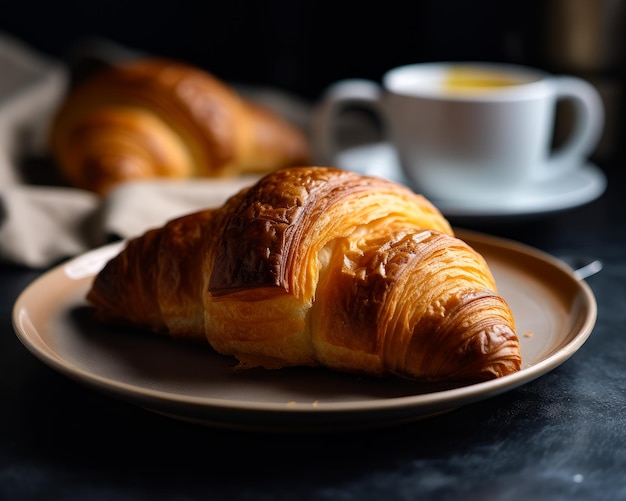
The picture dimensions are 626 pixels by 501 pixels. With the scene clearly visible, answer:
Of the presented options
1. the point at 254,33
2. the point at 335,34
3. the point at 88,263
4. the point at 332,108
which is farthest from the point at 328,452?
the point at 254,33

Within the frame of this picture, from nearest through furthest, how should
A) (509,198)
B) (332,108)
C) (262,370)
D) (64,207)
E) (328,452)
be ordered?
1. (328,452)
2. (262,370)
3. (64,207)
4. (509,198)
5. (332,108)

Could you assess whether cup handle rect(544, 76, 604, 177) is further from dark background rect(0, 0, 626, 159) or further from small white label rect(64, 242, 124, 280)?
small white label rect(64, 242, 124, 280)

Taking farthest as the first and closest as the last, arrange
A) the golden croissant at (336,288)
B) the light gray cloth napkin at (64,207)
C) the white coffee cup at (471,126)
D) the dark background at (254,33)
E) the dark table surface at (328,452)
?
the dark background at (254,33) < the white coffee cup at (471,126) < the light gray cloth napkin at (64,207) < the golden croissant at (336,288) < the dark table surface at (328,452)

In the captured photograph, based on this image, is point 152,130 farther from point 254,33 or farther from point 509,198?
point 254,33

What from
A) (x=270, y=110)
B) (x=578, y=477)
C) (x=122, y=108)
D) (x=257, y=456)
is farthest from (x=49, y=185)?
(x=578, y=477)

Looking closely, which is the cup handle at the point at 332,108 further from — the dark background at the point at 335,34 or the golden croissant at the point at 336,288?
the golden croissant at the point at 336,288

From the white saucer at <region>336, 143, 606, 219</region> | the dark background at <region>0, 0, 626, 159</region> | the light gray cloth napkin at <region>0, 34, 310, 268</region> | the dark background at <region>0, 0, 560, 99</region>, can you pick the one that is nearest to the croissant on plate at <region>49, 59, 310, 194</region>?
the light gray cloth napkin at <region>0, 34, 310, 268</region>

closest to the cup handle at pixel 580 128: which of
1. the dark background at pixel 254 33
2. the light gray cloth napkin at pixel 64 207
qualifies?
the dark background at pixel 254 33
